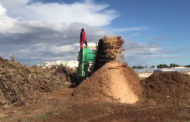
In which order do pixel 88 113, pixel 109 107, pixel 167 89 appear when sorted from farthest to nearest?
pixel 167 89 → pixel 109 107 → pixel 88 113

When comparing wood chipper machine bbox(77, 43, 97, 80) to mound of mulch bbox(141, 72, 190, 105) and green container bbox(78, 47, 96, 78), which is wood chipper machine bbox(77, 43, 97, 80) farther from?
mound of mulch bbox(141, 72, 190, 105)

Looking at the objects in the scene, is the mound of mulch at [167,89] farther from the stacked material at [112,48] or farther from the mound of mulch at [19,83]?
the mound of mulch at [19,83]

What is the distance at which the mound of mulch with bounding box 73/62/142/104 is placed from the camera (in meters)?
11.6

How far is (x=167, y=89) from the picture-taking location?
41.2 ft

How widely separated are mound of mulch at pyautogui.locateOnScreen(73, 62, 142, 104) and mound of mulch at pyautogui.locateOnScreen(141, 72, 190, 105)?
62 centimetres

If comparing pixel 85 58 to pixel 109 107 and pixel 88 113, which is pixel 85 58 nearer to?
pixel 109 107

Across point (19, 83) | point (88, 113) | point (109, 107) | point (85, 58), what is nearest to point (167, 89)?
point (109, 107)

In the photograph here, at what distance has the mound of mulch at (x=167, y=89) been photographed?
11670mm

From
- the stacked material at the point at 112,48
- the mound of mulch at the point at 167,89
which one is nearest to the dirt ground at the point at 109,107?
the mound of mulch at the point at 167,89

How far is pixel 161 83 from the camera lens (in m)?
13.1

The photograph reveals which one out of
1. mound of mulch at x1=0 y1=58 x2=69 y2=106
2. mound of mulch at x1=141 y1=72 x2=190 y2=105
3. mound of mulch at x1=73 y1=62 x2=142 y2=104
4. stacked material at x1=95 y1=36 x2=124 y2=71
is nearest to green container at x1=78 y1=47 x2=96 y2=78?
stacked material at x1=95 y1=36 x2=124 y2=71

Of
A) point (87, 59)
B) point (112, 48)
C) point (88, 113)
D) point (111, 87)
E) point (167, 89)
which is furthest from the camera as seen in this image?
point (87, 59)

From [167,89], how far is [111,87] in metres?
2.93

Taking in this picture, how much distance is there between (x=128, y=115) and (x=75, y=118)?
1753 mm
